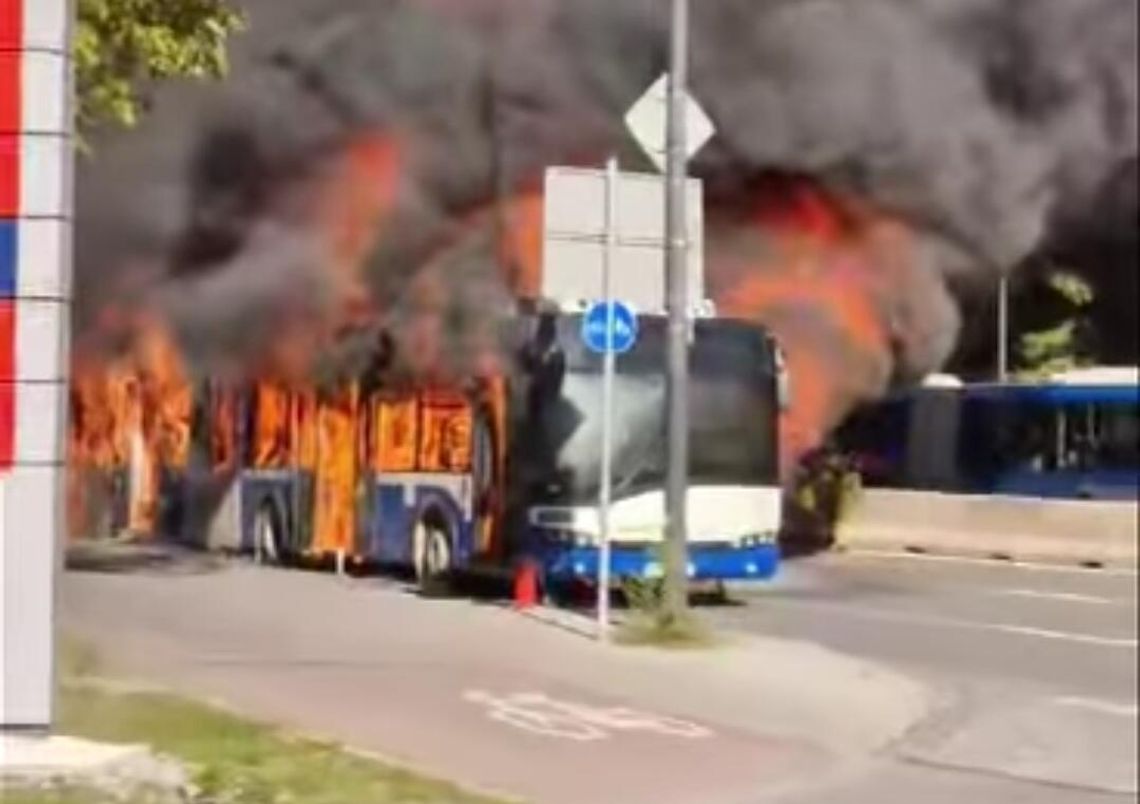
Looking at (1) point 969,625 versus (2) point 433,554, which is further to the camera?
(2) point 433,554

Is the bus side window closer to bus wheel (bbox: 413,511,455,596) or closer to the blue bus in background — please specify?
bus wheel (bbox: 413,511,455,596)

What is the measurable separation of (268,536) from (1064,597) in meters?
5.60

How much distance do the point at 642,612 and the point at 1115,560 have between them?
900cm

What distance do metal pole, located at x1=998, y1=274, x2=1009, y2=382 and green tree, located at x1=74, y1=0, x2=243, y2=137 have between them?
6.14 meters

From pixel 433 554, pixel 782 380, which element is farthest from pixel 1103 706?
pixel 433 554

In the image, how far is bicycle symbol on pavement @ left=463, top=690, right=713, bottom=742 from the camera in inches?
351

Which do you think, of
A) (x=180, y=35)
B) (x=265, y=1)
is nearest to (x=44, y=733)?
(x=265, y=1)

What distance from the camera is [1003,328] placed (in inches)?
715

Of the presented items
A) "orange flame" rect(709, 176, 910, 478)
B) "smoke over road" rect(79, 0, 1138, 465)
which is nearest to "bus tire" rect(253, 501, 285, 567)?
"smoke over road" rect(79, 0, 1138, 465)

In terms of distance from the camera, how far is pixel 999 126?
13492 millimetres

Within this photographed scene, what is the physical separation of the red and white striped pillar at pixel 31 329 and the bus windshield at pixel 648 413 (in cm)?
793

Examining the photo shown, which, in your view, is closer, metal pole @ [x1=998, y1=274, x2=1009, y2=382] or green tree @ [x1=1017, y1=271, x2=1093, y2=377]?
metal pole @ [x1=998, y1=274, x2=1009, y2=382]

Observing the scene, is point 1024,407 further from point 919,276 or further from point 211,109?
point 211,109

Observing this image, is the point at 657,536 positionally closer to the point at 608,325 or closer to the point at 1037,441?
the point at 608,325
